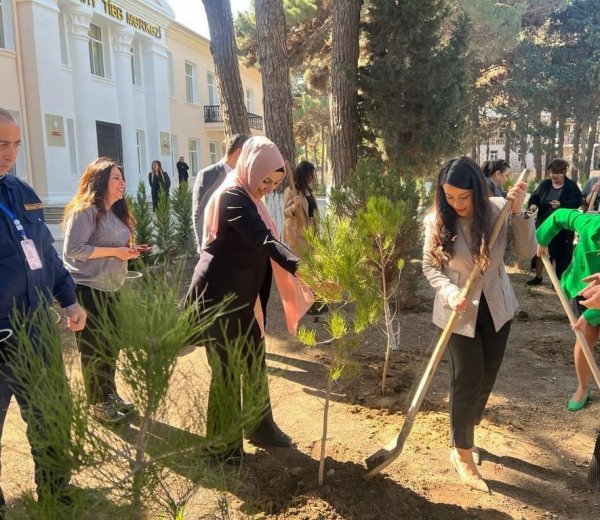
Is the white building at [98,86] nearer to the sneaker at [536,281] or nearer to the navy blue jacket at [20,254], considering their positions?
the sneaker at [536,281]

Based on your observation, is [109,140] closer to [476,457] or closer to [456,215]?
[456,215]

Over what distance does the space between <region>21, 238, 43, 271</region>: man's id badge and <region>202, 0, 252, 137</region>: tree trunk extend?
543 centimetres

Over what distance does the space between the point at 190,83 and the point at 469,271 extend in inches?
938

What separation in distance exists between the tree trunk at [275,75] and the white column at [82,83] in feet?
32.7

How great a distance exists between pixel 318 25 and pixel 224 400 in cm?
1150

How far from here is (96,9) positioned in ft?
53.3

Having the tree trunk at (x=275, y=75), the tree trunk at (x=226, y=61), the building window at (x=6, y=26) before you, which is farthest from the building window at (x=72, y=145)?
the tree trunk at (x=275, y=75)

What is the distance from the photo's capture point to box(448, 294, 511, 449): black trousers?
2.38 m

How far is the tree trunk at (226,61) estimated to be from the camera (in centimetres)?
713

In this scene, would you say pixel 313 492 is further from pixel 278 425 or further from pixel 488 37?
pixel 488 37

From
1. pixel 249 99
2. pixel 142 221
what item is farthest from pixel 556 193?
pixel 249 99

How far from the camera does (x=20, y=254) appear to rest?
1905mm

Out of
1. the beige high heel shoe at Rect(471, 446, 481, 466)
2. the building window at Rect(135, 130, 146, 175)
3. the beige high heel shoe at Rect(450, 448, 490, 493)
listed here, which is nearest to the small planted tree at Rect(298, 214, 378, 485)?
the beige high heel shoe at Rect(450, 448, 490, 493)

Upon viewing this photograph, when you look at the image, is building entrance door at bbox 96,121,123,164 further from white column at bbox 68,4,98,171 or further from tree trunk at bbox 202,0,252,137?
tree trunk at bbox 202,0,252,137
